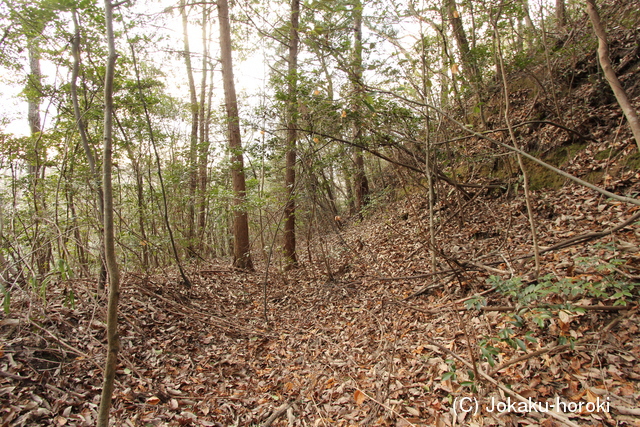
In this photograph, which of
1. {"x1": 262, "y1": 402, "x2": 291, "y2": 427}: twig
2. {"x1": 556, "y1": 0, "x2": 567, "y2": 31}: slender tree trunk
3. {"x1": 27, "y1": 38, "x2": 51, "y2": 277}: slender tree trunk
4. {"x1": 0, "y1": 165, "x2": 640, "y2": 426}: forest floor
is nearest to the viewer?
{"x1": 0, "y1": 165, "x2": 640, "y2": 426}: forest floor

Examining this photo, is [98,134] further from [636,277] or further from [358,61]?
[636,277]

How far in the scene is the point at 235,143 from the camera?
655cm

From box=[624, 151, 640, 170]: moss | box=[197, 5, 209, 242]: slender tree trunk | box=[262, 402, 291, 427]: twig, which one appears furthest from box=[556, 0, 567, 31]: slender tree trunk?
box=[262, 402, 291, 427]: twig

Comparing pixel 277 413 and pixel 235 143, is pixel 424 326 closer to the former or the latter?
pixel 277 413

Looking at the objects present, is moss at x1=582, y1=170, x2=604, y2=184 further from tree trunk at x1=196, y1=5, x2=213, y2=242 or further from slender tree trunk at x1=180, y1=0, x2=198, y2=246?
slender tree trunk at x1=180, y1=0, x2=198, y2=246

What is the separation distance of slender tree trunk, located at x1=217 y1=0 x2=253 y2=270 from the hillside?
854 millimetres

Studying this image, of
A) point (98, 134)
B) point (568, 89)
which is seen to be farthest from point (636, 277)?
point (98, 134)

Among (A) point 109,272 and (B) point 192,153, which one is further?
(B) point 192,153

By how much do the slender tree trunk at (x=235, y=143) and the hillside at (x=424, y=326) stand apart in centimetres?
85

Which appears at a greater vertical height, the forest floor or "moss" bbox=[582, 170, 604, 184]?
"moss" bbox=[582, 170, 604, 184]

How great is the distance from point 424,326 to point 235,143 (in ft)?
16.9

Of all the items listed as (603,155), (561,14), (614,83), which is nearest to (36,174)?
(614,83)

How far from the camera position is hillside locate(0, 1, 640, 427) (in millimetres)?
2393

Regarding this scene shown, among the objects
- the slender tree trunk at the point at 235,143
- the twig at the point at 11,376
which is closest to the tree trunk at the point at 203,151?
the slender tree trunk at the point at 235,143
